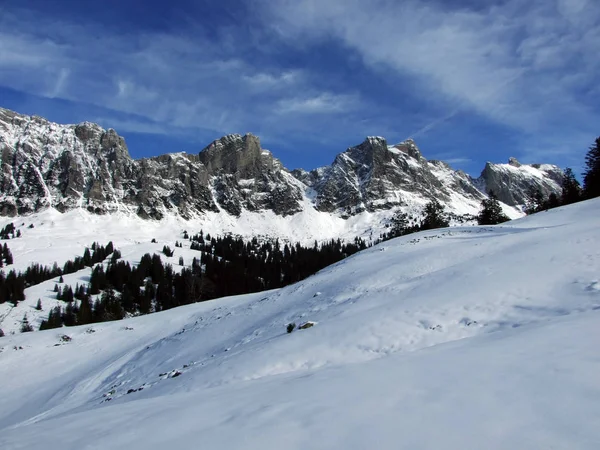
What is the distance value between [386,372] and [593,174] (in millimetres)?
69374

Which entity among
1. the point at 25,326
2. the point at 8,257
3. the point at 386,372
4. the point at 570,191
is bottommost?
the point at 25,326

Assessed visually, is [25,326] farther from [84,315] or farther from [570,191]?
[570,191]

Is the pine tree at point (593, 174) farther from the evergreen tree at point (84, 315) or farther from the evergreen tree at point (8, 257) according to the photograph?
the evergreen tree at point (8, 257)

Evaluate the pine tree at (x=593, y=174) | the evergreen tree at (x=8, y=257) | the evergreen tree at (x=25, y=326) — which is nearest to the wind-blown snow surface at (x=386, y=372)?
the pine tree at (x=593, y=174)

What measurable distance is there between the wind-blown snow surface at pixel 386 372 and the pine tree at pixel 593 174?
4424 cm

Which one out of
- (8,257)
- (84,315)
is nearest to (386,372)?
(84,315)

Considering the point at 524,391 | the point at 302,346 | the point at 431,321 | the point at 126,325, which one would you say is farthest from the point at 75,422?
the point at 126,325

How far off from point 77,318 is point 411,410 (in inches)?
4206

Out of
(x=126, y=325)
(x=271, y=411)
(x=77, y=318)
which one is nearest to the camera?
(x=271, y=411)

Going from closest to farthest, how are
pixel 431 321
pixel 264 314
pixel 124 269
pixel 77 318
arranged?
pixel 431 321, pixel 264 314, pixel 77 318, pixel 124 269

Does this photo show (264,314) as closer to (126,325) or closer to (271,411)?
(271,411)

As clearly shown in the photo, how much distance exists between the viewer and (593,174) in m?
60.0

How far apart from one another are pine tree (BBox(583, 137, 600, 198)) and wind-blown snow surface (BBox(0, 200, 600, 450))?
4424 cm

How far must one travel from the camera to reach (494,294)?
1457 centimetres
